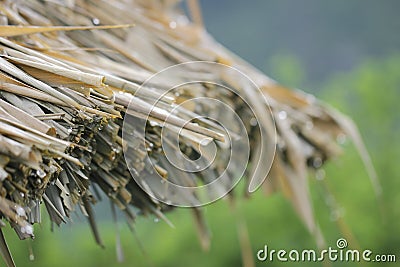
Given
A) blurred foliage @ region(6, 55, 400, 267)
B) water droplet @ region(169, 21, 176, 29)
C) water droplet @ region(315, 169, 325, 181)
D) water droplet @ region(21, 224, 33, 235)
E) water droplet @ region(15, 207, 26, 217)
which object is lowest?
water droplet @ region(21, 224, 33, 235)

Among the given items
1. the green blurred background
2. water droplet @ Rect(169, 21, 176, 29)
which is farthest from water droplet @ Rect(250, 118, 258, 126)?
the green blurred background

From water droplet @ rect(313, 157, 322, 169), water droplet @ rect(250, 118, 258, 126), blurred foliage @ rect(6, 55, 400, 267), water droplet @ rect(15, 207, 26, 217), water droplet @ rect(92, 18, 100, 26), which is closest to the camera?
water droplet @ rect(15, 207, 26, 217)

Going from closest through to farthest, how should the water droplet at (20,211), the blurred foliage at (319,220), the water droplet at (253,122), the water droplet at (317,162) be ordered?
the water droplet at (20,211), the water droplet at (253,122), the water droplet at (317,162), the blurred foliage at (319,220)

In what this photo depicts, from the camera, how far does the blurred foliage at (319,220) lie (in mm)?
4555

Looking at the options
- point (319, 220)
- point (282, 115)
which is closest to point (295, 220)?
point (319, 220)

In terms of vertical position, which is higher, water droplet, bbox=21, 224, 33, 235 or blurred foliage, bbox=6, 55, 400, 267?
blurred foliage, bbox=6, 55, 400, 267

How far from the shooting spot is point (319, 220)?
466cm

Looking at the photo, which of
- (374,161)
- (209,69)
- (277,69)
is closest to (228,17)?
(277,69)

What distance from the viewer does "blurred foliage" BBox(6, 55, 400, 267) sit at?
4555mm

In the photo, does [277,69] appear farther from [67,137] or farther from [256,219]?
[67,137]

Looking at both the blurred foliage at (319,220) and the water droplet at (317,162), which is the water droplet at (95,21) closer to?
the water droplet at (317,162)

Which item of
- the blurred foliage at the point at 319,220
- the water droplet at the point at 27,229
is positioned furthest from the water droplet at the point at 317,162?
the blurred foliage at the point at 319,220

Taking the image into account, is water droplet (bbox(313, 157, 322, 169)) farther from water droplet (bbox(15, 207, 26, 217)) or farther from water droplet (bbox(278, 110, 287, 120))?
water droplet (bbox(15, 207, 26, 217))

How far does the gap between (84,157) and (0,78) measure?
0.58 feet
